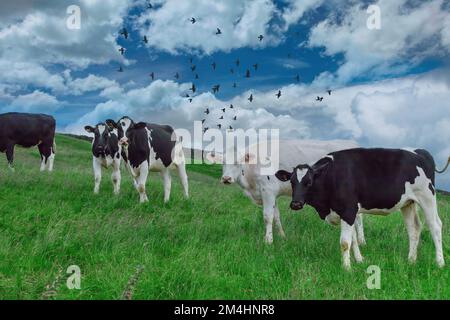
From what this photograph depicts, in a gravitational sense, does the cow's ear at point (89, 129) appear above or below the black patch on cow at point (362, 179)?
above

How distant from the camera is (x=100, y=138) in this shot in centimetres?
1595

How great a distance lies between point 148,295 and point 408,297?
12.8 feet

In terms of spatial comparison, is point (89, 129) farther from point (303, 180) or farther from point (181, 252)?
point (303, 180)

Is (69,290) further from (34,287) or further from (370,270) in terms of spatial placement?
(370,270)

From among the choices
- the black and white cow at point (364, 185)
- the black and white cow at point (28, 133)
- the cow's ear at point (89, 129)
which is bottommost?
the black and white cow at point (364, 185)

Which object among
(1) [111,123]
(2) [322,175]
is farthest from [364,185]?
(1) [111,123]

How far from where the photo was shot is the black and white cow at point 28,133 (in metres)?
21.7

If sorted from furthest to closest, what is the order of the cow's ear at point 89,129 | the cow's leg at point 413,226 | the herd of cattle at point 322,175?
the cow's ear at point 89,129 < the cow's leg at point 413,226 < the herd of cattle at point 322,175

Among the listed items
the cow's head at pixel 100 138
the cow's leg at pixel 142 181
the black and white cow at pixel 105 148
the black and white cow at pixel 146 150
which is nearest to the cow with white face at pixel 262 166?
the cow's leg at pixel 142 181

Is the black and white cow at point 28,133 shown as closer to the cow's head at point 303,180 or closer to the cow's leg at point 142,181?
the cow's leg at point 142,181

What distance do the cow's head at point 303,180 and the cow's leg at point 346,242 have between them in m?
0.90

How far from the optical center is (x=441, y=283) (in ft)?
25.3

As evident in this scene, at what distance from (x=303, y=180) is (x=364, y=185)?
3.92 feet
